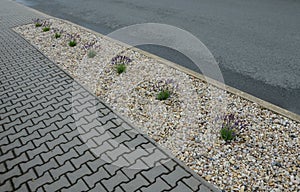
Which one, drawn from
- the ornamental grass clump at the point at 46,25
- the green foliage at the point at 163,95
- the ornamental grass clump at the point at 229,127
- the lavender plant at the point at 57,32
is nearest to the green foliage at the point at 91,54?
the lavender plant at the point at 57,32

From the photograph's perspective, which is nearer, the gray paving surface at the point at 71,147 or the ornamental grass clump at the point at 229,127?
the gray paving surface at the point at 71,147

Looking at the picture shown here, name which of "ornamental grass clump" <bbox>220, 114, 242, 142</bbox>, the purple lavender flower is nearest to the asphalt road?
the purple lavender flower

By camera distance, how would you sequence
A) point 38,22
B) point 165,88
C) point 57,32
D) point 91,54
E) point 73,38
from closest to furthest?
point 165,88, point 91,54, point 73,38, point 57,32, point 38,22

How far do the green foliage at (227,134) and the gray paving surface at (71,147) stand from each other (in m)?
0.74

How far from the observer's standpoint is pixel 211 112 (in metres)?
4.25

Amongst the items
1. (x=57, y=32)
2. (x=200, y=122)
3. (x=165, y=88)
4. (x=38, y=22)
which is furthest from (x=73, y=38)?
(x=200, y=122)

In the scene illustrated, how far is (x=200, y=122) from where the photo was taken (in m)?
Result: 4.06

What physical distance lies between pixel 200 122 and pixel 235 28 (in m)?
4.48

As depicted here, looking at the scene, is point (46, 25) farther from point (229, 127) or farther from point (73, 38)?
point (229, 127)

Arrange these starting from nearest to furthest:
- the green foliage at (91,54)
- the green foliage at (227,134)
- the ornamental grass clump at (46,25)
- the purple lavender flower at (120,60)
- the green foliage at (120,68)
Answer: the green foliage at (227,134) < the green foliage at (120,68) < the purple lavender flower at (120,60) < the green foliage at (91,54) < the ornamental grass clump at (46,25)

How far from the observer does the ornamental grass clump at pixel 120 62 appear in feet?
18.1

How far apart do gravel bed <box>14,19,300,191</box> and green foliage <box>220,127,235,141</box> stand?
0.23 ft

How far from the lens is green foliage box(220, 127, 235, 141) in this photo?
3629mm

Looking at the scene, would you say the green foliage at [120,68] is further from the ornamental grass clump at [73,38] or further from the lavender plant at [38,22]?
the lavender plant at [38,22]
